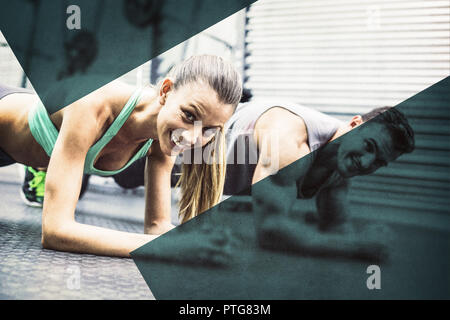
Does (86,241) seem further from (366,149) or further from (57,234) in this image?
(366,149)

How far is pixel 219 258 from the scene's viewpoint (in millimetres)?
666

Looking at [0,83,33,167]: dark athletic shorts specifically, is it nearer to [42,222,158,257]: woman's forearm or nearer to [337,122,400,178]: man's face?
[42,222,158,257]: woman's forearm

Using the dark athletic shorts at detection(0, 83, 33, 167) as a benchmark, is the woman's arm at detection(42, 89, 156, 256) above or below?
below

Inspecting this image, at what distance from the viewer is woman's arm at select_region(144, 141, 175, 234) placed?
0.92 m

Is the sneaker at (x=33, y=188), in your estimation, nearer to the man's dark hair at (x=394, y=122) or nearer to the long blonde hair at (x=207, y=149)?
the long blonde hair at (x=207, y=149)

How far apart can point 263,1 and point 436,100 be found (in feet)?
2.34

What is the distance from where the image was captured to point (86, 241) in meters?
0.65

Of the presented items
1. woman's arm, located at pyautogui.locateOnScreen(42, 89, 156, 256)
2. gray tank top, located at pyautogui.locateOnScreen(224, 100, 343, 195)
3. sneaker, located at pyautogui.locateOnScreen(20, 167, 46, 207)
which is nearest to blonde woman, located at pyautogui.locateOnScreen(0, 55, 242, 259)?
woman's arm, located at pyautogui.locateOnScreen(42, 89, 156, 256)

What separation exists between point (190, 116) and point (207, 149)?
16 cm

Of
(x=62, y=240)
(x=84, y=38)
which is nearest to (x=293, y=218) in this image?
(x=62, y=240)
